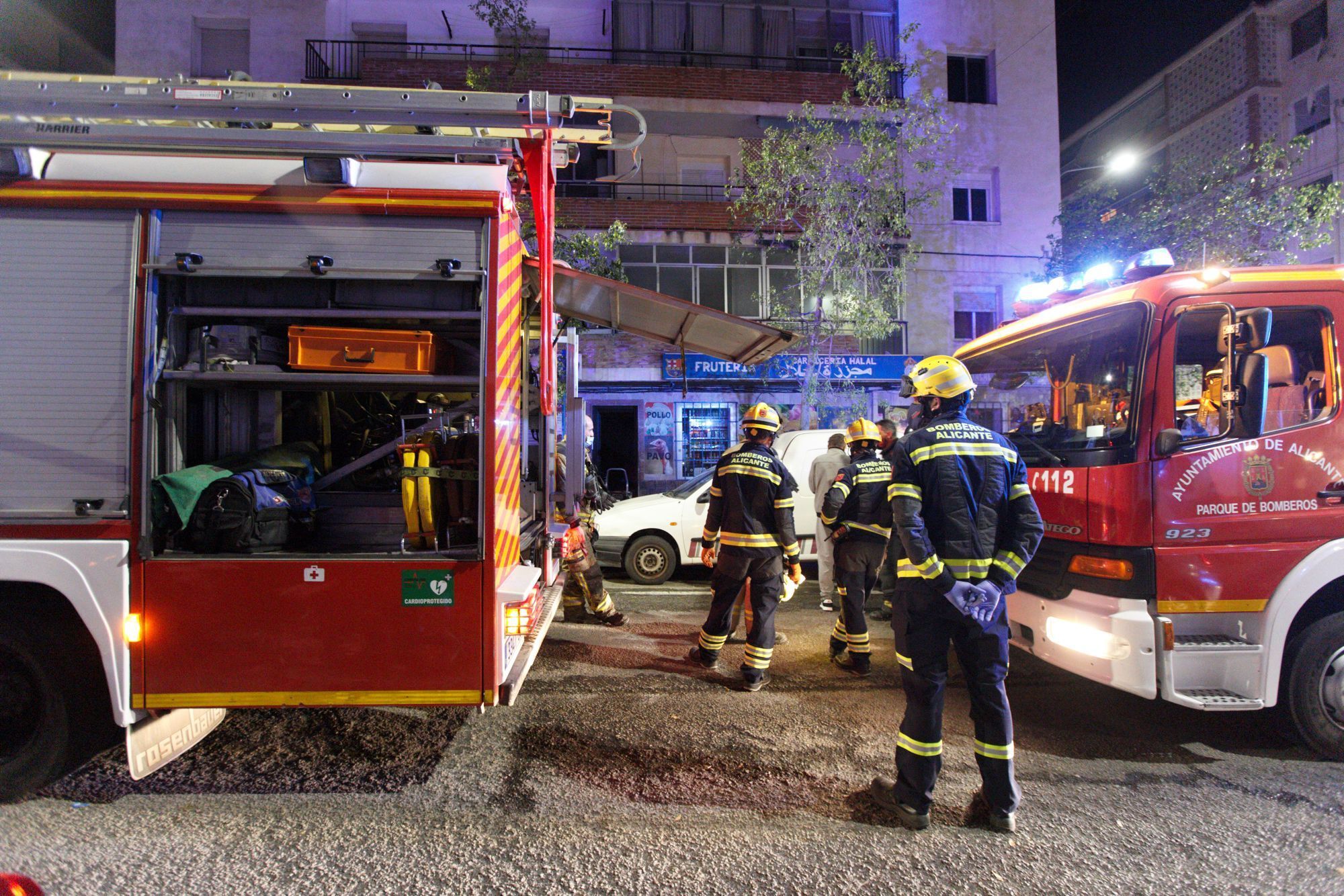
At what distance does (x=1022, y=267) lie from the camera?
1866 cm

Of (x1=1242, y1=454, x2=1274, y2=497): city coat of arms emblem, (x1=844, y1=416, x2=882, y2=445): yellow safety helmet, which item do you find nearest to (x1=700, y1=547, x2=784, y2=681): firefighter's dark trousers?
(x1=844, y1=416, x2=882, y2=445): yellow safety helmet

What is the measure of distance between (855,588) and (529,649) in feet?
8.45

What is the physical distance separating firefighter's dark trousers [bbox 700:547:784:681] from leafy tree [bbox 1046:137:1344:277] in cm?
1112

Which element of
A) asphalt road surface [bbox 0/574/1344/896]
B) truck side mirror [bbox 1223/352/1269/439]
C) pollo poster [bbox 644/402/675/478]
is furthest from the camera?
pollo poster [bbox 644/402/675/478]

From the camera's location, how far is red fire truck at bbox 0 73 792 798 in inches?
116

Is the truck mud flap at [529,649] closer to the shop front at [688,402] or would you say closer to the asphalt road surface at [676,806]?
the asphalt road surface at [676,806]

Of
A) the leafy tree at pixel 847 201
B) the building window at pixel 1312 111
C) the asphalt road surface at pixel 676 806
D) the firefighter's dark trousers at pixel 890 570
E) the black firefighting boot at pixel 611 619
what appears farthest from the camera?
the building window at pixel 1312 111

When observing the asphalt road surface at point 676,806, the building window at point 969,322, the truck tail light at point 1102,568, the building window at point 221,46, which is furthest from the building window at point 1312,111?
the building window at point 221,46

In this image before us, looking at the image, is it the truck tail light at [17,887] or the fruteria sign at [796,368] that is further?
the fruteria sign at [796,368]

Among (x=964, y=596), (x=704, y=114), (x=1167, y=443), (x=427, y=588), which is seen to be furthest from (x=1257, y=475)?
(x=704, y=114)

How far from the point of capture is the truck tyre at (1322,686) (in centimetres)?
354

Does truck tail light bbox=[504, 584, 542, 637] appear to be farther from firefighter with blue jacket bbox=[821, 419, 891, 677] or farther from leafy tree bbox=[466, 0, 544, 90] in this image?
leafy tree bbox=[466, 0, 544, 90]

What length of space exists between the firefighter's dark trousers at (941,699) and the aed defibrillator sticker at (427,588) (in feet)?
6.82

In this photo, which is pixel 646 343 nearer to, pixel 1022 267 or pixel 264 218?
pixel 1022 267
